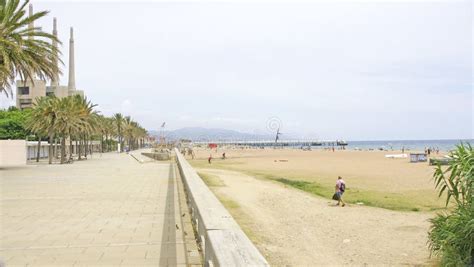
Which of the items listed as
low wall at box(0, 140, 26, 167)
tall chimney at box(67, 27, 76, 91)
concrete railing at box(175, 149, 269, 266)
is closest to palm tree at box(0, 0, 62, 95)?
A: concrete railing at box(175, 149, 269, 266)

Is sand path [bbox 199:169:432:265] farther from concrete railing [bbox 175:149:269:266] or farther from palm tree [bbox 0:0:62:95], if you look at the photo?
palm tree [bbox 0:0:62:95]

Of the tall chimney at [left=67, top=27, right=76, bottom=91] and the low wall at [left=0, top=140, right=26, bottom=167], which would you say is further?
the tall chimney at [left=67, top=27, right=76, bottom=91]

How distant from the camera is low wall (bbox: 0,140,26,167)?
113ft

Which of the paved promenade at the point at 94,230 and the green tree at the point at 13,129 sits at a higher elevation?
the green tree at the point at 13,129

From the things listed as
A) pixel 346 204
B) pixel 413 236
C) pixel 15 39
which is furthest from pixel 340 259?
pixel 15 39

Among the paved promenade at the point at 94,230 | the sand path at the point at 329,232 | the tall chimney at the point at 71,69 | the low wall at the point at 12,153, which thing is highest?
the tall chimney at the point at 71,69

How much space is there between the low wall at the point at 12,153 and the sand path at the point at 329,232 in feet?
73.3

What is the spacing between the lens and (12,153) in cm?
3525

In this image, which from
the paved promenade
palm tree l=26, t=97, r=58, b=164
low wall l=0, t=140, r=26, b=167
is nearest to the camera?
the paved promenade

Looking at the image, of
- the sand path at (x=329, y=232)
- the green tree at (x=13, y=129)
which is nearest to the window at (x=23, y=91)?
the green tree at (x=13, y=129)

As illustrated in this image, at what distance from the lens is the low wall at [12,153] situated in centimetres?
3453

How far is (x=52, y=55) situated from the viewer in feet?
60.0

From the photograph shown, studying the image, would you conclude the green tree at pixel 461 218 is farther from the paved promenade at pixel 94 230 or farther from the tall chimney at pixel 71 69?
the tall chimney at pixel 71 69

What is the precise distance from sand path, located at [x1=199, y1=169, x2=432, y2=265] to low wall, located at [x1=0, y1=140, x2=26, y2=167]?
22.4 meters
